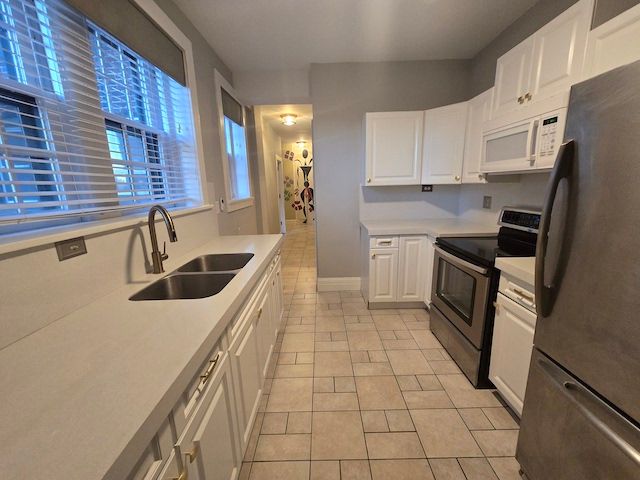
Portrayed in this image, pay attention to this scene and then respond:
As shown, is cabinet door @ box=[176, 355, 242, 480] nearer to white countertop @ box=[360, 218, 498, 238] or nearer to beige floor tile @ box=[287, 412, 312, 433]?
beige floor tile @ box=[287, 412, 312, 433]

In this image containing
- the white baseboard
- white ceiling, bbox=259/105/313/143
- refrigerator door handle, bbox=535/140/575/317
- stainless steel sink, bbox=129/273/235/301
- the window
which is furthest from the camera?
white ceiling, bbox=259/105/313/143

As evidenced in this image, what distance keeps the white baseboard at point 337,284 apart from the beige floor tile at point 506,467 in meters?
2.15

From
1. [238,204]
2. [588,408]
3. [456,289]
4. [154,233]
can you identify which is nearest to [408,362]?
[456,289]

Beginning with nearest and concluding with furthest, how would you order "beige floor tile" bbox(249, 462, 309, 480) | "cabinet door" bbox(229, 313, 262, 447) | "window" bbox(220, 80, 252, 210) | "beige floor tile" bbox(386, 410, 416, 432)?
"cabinet door" bbox(229, 313, 262, 447) < "beige floor tile" bbox(249, 462, 309, 480) < "beige floor tile" bbox(386, 410, 416, 432) < "window" bbox(220, 80, 252, 210)

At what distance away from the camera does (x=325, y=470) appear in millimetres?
1289

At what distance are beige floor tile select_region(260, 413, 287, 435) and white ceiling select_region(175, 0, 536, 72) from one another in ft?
9.09

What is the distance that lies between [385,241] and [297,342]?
4.17 ft

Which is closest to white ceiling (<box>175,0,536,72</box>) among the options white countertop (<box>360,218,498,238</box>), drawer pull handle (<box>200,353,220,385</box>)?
→ white countertop (<box>360,218,498,238</box>)

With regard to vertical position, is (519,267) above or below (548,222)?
below

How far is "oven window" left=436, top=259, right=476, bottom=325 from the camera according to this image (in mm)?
1808

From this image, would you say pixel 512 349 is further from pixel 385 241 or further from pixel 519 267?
pixel 385 241

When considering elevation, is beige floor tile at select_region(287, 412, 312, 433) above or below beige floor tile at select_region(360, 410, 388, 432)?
below

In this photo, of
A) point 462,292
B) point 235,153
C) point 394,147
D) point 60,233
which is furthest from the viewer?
point 235,153

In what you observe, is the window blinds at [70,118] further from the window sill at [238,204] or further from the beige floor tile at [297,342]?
the beige floor tile at [297,342]
